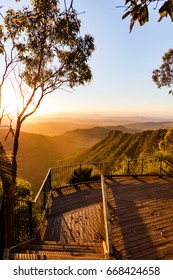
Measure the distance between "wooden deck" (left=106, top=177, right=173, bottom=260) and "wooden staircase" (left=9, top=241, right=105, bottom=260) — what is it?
596 mm

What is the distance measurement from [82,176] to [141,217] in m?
6.57

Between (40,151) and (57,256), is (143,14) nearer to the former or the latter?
(57,256)

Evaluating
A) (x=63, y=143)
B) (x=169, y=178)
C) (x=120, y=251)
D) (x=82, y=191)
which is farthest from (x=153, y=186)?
(x=63, y=143)

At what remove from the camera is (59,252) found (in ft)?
20.5

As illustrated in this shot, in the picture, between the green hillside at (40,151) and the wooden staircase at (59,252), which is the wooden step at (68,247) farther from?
the green hillside at (40,151)

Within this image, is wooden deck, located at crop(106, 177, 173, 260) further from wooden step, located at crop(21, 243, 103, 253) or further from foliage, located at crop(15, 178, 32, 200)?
foliage, located at crop(15, 178, 32, 200)

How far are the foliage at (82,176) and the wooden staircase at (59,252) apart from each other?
6.74 meters

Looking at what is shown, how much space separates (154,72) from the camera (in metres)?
24.9

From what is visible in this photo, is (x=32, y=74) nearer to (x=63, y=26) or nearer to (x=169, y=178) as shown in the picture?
(x=63, y=26)

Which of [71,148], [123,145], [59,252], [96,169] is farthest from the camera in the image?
[71,148]

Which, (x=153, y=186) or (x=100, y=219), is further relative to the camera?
(x=153, y=186)

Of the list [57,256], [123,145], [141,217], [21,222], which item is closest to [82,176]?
[21,222]

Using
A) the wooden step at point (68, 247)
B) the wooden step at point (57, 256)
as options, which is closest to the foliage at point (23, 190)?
the wooden step at point (68, 247)
